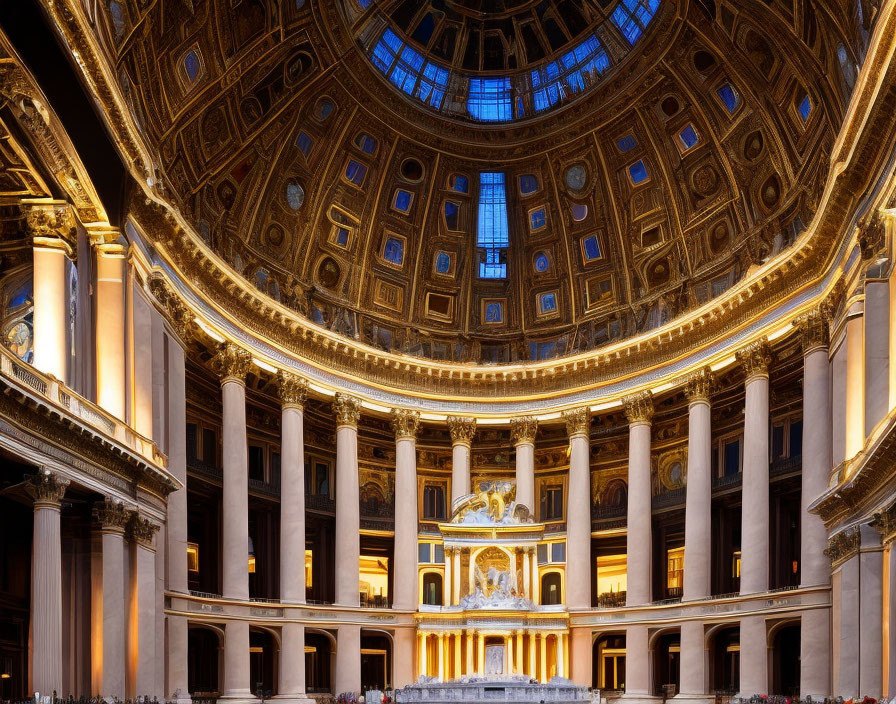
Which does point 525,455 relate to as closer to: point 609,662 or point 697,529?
point 697,529

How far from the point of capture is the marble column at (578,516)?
44.6 m

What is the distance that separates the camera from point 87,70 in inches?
1075

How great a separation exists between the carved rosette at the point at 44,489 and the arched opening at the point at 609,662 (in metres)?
29.5

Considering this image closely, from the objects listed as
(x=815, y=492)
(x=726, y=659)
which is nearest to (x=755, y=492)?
(x=815, y=492)

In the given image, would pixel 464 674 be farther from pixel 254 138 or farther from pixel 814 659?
pixel 254 138

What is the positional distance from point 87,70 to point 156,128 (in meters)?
8.65

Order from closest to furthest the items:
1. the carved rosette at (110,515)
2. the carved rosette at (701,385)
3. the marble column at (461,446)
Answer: the carved rosette at (110,515) → the carved rosette at (701,385) → the marble column at (461,446)

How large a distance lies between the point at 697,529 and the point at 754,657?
575cm

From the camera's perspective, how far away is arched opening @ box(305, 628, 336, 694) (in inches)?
1766

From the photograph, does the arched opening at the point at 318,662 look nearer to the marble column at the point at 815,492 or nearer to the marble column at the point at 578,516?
the marble column at the point at 578,516

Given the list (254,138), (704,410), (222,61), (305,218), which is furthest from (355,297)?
(704,410)

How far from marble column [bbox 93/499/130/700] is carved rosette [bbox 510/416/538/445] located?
24352 mm

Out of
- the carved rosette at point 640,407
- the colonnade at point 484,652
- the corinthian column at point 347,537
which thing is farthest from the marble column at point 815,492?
the corinthian column at point 347,537

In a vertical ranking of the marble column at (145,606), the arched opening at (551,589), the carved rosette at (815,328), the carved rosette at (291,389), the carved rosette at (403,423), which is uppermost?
the carved rosette at (815,328)
